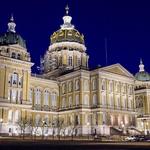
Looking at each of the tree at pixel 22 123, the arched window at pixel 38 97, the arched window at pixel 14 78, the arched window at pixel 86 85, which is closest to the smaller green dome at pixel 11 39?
the arched window at pixel 14 78

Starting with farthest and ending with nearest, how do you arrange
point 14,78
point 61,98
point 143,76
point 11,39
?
point 143,76
point 61,98
point 11,39
point 14,78

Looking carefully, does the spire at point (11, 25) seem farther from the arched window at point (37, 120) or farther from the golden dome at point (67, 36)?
the arched window at point (37, 120)

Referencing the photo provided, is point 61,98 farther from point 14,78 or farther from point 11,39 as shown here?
point 11,39

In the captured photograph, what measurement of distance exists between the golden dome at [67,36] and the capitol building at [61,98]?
11341 mm

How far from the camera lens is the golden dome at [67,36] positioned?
9681 centimetres

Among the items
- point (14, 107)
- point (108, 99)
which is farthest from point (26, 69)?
point (108, 99)

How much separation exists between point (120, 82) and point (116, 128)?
44.7 feet

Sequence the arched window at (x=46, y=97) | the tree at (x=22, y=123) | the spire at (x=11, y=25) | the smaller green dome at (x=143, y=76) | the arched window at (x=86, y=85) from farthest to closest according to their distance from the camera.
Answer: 1. the smaller green dome at (x=143, y=76)
2. the arched window at (x=46, y=97)
3. the spire at (x=11, y=25)
4. the arched window at (x=86, y=85)
5. the tree at (x=22, y=123)

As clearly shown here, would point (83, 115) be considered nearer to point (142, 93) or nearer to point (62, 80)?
point (62, 80)

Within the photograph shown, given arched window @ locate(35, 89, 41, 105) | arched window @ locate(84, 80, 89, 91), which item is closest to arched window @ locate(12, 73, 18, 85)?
arched window @ locate(35, 89, 41, 105)

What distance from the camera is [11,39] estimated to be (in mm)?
75688

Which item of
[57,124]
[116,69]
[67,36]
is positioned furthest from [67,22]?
[57,124]

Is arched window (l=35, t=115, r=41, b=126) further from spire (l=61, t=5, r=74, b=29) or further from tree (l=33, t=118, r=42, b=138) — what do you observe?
spire (l=61, t=5, r=74, b=29)

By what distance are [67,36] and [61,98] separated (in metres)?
23.0
